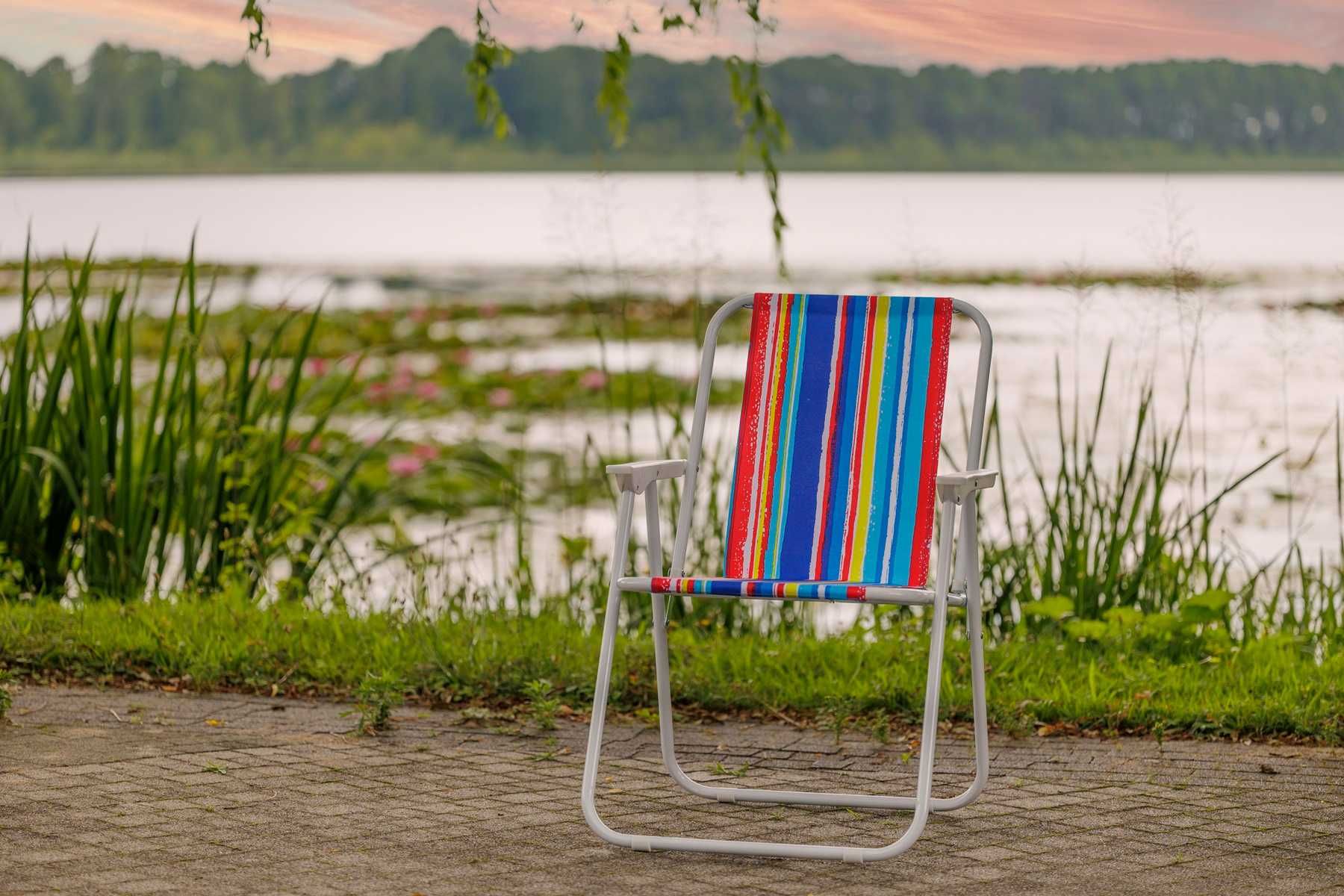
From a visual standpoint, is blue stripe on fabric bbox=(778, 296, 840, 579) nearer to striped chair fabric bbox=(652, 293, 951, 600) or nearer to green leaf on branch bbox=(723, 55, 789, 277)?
striped chair fabric bbox=(652, 293, 951, 600)

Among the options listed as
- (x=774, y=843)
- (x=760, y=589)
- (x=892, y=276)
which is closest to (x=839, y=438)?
(x=760, y=589)

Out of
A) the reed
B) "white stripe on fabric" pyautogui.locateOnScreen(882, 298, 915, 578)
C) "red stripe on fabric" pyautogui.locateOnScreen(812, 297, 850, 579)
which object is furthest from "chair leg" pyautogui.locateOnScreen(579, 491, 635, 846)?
the reed

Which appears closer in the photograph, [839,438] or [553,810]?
[553,810]

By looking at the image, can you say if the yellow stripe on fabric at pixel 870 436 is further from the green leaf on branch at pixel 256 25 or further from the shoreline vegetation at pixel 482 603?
the green leaf on branch at pixel 256 25

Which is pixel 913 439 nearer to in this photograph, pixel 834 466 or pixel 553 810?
pixel 834 466

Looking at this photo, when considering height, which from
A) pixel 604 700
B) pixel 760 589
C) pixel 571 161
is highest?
pixel 571 161

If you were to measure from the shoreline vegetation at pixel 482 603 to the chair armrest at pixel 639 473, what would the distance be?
102cm

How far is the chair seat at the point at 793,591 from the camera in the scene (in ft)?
10.2

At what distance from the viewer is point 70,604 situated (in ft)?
18.0

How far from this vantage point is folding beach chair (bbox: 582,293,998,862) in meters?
3.49

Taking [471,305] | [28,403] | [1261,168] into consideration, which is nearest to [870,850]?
[28,403]

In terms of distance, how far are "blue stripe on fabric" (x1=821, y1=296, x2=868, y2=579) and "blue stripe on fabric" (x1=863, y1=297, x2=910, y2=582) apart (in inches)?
2.3

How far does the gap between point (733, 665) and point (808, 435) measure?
1086mm

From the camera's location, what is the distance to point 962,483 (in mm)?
3180
